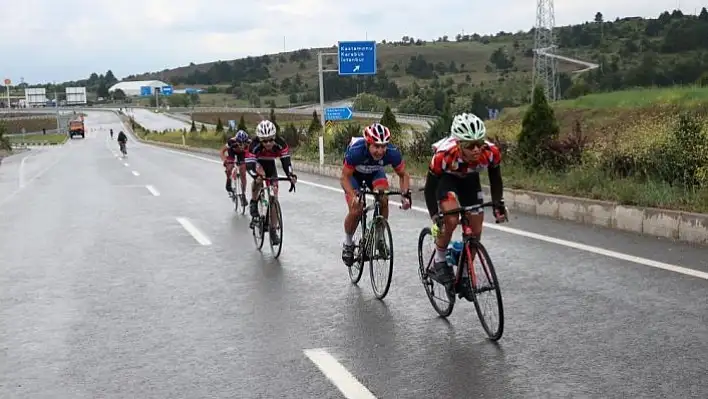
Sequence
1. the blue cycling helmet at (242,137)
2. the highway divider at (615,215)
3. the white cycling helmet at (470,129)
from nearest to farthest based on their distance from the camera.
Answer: the white cycling helmet at (470,129), the highway divider at (615,215), the blue cycling helmet at (242,137)

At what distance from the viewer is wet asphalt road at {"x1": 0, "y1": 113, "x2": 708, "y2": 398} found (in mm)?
4738

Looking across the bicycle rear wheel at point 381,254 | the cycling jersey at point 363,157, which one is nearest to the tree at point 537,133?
the cycling jersey at point 363,157

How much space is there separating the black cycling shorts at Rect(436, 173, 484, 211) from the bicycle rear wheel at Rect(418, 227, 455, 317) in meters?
0.46

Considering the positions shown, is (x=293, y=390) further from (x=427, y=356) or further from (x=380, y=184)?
(x=380, y=184)

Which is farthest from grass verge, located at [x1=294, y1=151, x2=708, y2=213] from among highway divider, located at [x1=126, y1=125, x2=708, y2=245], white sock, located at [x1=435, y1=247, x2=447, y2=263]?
white sock, located at [x1=435, y1=247, x2=447, y2=263]

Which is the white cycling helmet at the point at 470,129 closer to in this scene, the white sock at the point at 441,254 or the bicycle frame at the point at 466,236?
the bicycle frame at the point at 466,236

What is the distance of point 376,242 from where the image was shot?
7062 millimetres

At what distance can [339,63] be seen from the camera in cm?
2755

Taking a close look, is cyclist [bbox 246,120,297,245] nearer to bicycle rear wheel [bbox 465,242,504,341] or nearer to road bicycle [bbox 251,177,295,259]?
road bicycle [bbox 251,177,295,259]

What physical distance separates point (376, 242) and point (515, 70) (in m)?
139

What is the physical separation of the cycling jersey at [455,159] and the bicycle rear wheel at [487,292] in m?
0.60

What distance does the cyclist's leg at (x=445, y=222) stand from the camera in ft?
19.0

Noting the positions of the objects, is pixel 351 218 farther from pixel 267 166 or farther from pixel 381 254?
pixel 267 166

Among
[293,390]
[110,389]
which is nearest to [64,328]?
[110,389]
